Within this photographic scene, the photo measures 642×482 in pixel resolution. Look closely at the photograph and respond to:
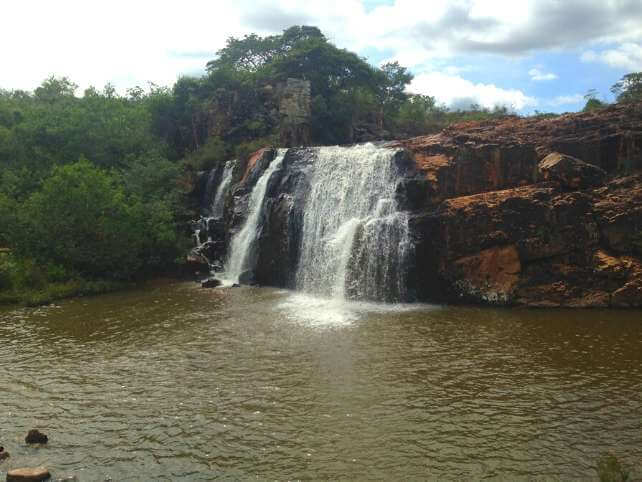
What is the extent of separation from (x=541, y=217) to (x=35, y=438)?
1701cm

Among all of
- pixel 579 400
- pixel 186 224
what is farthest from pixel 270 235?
pixel 579 400

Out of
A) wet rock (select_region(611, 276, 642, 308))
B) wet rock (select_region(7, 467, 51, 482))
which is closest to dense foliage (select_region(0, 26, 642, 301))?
wet rock (select_region(611, 276, 642, 308))

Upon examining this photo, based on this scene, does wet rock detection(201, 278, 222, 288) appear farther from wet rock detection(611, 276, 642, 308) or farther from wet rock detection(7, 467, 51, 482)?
wet rock detection(611, 276, 642, 308)

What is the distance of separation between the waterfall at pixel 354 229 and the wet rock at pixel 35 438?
42.2ft

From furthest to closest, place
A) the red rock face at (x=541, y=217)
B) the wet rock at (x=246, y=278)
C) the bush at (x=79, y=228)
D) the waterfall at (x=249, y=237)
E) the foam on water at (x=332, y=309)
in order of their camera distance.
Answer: the waterfall at (x=249, y=237), the wet rock at (x=246, y=278), the bush at (x=79, y=228), the red rock face at (x=541, y=217), the foam on water at (x=332, y=309)

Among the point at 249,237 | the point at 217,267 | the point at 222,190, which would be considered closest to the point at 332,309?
the point at 249,237

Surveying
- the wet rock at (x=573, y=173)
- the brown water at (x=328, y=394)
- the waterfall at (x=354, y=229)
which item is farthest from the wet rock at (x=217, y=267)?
the wet rock at (x=573, y=173)

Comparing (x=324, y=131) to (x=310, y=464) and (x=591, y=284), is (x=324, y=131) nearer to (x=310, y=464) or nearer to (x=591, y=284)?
(x=591, y=284)

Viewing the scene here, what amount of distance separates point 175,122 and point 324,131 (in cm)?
1264

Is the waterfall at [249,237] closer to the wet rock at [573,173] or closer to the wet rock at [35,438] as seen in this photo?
the wet rock at [573,173]

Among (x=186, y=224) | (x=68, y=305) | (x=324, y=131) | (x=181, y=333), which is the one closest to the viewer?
(x=181, y=333)

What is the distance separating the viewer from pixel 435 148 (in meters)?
22.5

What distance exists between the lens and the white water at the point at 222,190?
30.6 m

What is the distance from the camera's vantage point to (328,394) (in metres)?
10.8
